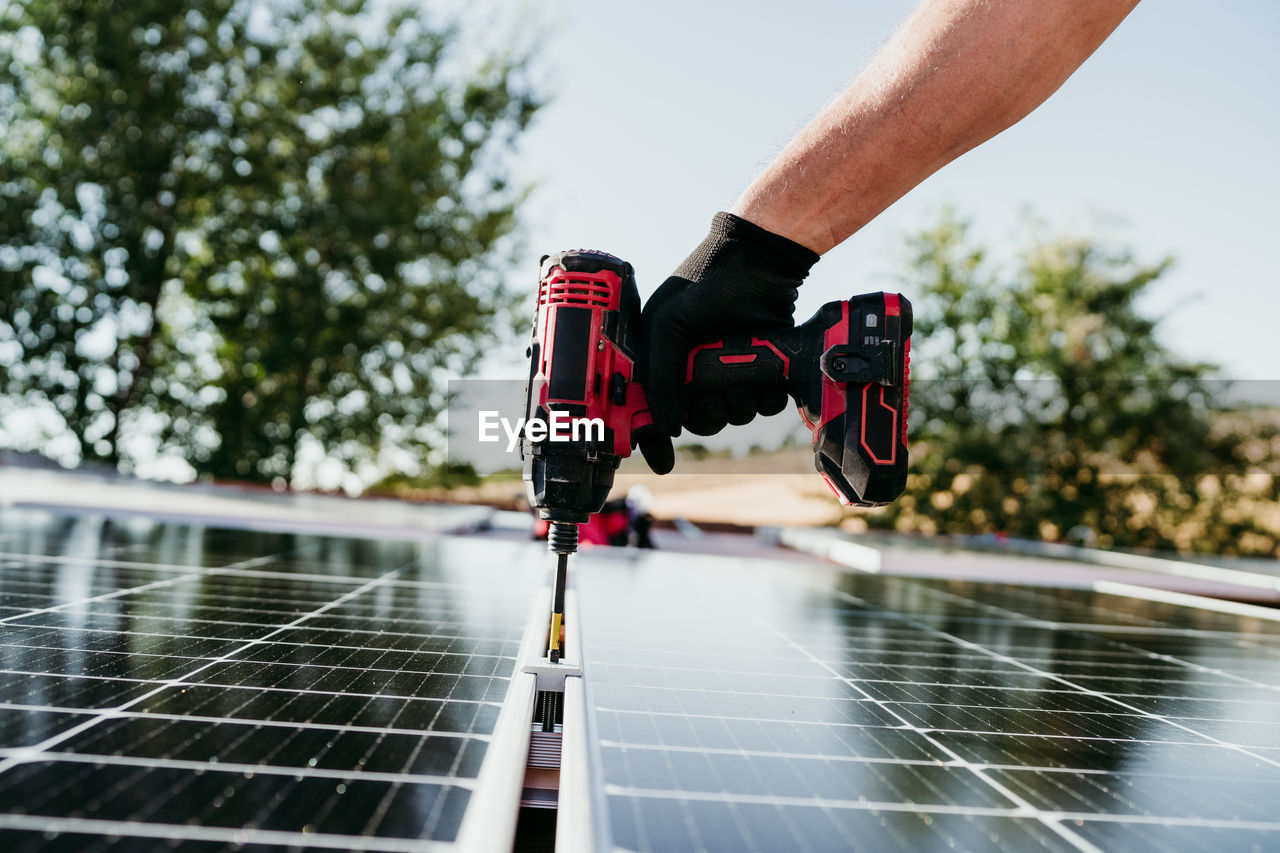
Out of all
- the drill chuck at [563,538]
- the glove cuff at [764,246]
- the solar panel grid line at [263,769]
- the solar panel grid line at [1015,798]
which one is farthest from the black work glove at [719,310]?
the solar panel grid line at [263,769]

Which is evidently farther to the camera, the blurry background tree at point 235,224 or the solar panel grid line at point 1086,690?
the blurry background tree at point 235,224

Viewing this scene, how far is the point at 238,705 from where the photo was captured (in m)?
0.98

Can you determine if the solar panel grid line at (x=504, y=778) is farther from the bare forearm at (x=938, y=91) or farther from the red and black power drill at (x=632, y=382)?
the bare forearm at (x=938, y=91)

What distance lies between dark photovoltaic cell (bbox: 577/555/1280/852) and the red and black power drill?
32 cm

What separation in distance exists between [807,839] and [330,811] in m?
0.44

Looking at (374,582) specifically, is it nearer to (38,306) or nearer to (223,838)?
(223,838)

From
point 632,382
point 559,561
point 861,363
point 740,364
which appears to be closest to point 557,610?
point 559,561

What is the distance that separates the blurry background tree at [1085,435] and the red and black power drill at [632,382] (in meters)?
10.2

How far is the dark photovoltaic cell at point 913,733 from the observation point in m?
0.80

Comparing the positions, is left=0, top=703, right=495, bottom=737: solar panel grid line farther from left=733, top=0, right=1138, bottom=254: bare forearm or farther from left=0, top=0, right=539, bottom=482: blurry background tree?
left=0, top=0, right=539, bottom=482: blurry background tree

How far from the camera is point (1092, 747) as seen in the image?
114 centimetres

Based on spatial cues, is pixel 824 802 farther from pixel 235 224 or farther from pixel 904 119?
pixel 235 224

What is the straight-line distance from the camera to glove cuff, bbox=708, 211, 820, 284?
1300 mm

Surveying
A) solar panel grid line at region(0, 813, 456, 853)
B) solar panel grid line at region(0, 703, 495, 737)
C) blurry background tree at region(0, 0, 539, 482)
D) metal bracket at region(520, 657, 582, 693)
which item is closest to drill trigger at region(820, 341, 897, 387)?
metal bracket at region(520, 657, 582, 693)
